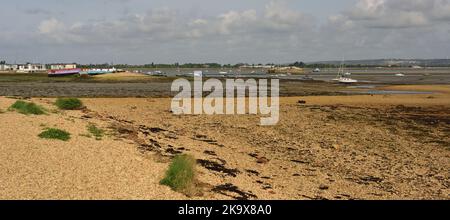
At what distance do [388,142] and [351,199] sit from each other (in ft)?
31.8

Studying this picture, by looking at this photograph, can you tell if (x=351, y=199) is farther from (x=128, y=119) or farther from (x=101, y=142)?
(x=128, y=119)

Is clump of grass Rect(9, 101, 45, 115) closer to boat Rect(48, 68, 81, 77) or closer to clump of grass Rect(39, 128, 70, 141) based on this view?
clump of grass Rect(39, 128, 70, 141)

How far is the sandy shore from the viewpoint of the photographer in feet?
36.0

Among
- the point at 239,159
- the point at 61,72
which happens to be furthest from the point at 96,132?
the point at 61,72

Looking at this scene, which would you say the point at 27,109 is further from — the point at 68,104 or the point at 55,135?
the point at 68,104

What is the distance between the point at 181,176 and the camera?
1162cm

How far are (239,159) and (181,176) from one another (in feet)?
19.5

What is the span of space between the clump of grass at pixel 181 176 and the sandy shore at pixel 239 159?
0.29m

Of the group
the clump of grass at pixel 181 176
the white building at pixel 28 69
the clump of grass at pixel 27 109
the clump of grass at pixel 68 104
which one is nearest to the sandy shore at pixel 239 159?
the clump of grass at pixel 181 176

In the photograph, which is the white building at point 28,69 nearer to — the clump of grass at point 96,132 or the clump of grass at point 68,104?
the clump of grass at point 68,104

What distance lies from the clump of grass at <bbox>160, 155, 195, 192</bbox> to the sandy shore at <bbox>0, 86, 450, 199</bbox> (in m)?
0.29

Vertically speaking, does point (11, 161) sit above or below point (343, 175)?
above
